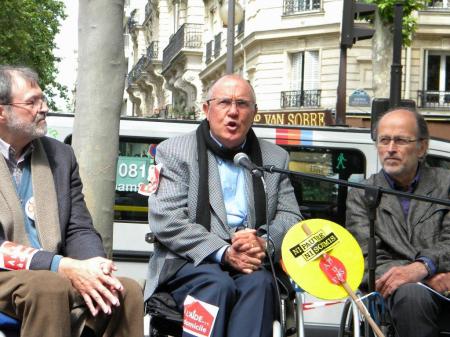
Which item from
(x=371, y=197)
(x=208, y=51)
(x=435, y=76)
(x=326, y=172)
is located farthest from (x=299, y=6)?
(x=371, y=197)

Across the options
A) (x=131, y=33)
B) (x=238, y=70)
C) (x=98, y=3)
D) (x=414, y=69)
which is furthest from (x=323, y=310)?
(x=131, y=33)

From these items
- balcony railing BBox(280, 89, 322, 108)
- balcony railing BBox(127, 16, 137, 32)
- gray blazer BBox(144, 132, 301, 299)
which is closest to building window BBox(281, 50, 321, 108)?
balcony railing BBox(280, 89, 322, 108)

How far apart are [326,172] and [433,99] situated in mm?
22639

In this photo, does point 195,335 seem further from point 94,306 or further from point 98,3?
point 98,3

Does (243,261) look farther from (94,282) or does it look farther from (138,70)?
(138,70)

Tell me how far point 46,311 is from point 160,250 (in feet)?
4.17

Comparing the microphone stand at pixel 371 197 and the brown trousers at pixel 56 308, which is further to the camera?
the microphone stand at pixel 371 197

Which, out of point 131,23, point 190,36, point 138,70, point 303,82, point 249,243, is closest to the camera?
point 249,243

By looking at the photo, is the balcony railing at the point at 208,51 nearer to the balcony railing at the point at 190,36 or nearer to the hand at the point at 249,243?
the balcony railing at the point at 190,36

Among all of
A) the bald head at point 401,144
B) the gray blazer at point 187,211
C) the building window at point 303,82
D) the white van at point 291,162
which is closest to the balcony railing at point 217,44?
the building window at point 303,82

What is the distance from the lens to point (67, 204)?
4.60m

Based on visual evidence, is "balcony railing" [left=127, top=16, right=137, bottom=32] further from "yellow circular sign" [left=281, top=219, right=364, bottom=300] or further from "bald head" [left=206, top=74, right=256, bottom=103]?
"yellow circular sign" [left=281, top=219, right=364, bottom=300]

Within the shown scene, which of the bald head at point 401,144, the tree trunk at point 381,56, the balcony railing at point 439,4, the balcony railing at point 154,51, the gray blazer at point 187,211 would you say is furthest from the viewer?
the balcony railing at point 154,51

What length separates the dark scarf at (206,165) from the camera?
4.98 metres
